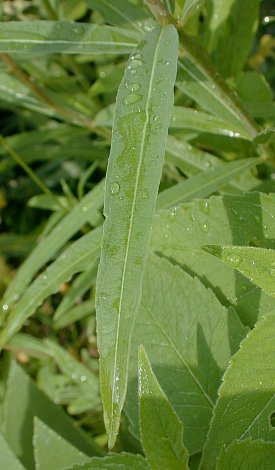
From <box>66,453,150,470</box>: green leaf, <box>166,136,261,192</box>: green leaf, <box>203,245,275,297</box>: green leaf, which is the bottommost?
<box>66,453,150,470</box>: green leaf

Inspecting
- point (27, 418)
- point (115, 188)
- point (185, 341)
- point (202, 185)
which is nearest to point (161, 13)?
point (115, 188)

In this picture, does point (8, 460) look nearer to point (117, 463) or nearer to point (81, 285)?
point (117, 463)

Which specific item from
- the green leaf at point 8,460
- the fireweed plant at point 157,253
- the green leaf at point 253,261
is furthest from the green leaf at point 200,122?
the green leaf at point 8,460

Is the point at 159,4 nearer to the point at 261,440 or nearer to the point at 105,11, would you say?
the point at 105,11

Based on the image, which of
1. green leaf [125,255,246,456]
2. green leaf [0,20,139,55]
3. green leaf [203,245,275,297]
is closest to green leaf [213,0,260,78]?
green leaf [0,20,139,55]

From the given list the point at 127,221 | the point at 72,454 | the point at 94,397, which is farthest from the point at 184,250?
the point at 94,397

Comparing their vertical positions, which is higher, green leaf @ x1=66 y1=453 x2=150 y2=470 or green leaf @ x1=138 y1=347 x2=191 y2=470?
green leaf @ x1=138 y1=347 x2=191 y2=470

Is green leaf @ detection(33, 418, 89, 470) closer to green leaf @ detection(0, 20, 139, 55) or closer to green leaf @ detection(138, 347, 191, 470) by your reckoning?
green leaf @ detection(138, 347, 191, 470)
